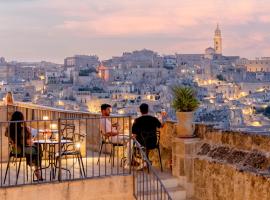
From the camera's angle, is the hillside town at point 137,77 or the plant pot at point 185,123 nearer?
the plant pot at point 185,123

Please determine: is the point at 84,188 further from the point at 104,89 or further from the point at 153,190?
the point at 104,89

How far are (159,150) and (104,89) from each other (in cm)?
10732

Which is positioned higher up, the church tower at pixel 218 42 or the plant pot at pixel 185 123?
the church tower at pixel 218 42

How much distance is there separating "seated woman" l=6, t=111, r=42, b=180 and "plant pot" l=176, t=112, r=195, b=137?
244 centimetres

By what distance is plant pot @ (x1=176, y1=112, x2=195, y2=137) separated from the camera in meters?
9.91

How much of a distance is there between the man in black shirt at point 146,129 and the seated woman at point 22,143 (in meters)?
1.85

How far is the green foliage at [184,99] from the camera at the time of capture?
9.86 metres

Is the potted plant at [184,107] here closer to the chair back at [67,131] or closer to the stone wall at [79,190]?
the stone wall at [79,190]

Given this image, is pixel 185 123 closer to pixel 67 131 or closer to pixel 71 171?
pixel 71 171

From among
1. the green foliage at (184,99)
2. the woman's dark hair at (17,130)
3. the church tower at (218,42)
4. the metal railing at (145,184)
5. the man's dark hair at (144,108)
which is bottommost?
the metal railing at (145,184)

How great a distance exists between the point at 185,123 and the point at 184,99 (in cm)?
41

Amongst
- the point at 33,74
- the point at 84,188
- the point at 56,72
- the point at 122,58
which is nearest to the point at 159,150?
the point at 84,188

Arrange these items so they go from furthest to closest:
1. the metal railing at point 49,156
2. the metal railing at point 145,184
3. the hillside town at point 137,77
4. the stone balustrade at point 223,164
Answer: the hillside town at point 137,77 → the metal railing at point 145,184 → the metal railing at point 49,156 → the stone balustrade at point 223,164

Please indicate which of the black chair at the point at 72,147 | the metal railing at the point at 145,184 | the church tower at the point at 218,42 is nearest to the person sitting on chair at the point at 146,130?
the metal railing at the point at 145,184
